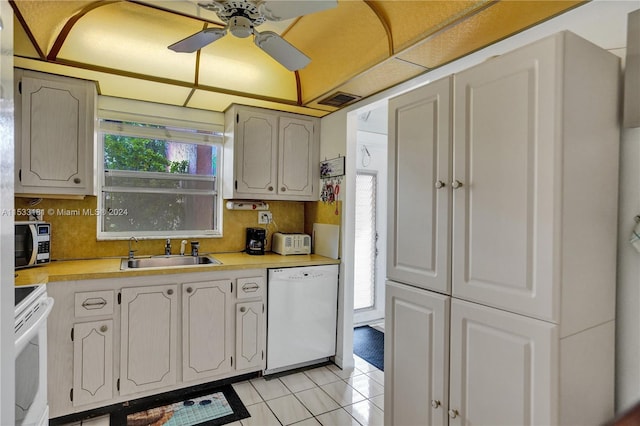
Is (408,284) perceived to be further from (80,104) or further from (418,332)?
(80,104)

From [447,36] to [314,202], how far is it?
2.03 metres

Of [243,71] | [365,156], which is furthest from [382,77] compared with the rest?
[365,156]

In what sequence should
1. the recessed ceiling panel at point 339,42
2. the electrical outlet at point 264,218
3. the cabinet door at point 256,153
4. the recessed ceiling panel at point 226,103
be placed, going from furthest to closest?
the electrical outlet at point 264,218 → the cabinet door at point 256,153 → the recessed ceiling panel at point 226,103 → the recessed ceiling panel at point 339,42

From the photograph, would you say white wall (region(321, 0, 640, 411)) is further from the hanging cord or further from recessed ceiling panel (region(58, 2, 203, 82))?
the hanging cord

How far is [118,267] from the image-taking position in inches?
95.8

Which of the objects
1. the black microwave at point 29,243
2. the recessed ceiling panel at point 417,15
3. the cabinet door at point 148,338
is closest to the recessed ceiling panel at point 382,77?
the recessed ceiling panel at point 417,15

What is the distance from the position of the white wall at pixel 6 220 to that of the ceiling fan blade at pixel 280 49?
3.58 ft

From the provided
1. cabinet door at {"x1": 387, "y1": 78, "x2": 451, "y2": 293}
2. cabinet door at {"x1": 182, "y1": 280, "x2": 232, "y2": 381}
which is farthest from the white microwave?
cabinet door at {"x1": 387, "y1": 78, "x2": 451, "y2": 293}

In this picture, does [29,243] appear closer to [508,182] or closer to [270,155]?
[270,155]

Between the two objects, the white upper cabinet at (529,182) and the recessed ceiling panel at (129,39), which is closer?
the white upper cabinet at (529,182)

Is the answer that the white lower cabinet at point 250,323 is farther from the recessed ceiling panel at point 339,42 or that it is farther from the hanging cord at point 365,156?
the hanging cord at point 365,156

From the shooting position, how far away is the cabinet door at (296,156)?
10.4 feet

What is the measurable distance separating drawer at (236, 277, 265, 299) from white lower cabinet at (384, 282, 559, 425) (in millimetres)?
1280

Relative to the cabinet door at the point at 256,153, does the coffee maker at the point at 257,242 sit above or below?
below
